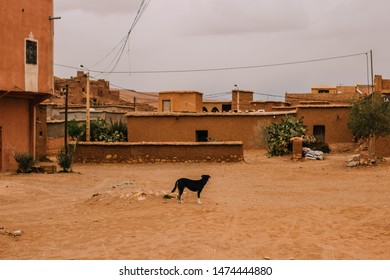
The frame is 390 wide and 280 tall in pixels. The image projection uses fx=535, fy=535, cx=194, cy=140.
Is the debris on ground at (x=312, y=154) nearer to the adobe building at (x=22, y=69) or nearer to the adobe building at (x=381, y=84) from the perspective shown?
the adobe building at (x=22, y=69)

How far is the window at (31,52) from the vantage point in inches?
895

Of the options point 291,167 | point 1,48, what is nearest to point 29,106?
point 1,48

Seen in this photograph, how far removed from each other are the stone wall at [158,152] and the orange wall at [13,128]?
4044 mm

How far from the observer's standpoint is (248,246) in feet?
32.0

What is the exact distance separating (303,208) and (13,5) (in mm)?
14903

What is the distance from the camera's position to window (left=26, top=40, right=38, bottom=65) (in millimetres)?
22744

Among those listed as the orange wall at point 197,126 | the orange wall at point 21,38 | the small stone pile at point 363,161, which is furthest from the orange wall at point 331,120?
the orange wall at point 21,38

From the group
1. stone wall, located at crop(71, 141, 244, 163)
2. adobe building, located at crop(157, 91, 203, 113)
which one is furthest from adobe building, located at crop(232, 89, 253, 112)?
stone wall, located at crop(71, 141, 244, 163)

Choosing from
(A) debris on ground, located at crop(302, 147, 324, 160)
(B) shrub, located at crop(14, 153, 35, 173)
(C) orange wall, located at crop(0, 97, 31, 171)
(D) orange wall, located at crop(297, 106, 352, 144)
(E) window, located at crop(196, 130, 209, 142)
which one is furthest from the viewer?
(E) window, located at crop(196, 130, 209, 142)

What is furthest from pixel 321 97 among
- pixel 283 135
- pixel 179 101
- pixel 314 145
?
pixel 283 135

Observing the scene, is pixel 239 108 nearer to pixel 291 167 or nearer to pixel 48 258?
pixel 291 167

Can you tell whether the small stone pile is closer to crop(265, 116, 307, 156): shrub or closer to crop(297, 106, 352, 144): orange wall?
crop(265, 116, 307, 156): shrub

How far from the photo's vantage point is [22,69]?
22438mm

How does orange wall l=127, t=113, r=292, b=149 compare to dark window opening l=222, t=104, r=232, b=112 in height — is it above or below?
below
